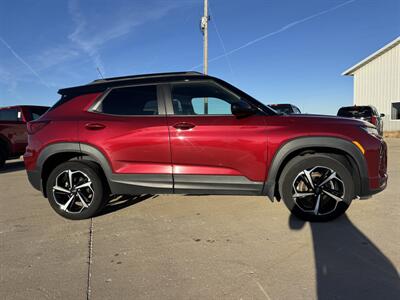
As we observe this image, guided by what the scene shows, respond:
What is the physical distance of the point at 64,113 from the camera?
3.85 meters

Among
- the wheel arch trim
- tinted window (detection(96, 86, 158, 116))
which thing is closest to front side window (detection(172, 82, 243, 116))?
tinted window (detection(96, 86, 158, 116))

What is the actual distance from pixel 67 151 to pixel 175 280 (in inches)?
88.6

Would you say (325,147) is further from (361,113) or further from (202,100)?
(361,113)

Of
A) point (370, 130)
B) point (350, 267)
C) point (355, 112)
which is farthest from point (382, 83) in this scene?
point (350, 267)

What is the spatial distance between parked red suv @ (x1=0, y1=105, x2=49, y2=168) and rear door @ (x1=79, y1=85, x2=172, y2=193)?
582 cm

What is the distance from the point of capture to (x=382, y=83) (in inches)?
875

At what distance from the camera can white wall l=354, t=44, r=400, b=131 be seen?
2139 centimetres

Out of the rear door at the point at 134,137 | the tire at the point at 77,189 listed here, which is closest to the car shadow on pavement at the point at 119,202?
the tire at the point at 77,189

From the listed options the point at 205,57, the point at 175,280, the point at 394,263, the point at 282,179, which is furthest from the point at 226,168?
the point at 205,57

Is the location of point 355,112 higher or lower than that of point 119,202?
higher

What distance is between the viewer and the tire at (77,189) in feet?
12.4

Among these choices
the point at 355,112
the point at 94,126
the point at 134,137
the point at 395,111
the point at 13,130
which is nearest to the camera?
the point at 134,137

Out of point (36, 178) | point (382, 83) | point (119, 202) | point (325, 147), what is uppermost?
point (382, 83)

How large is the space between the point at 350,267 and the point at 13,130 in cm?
873
